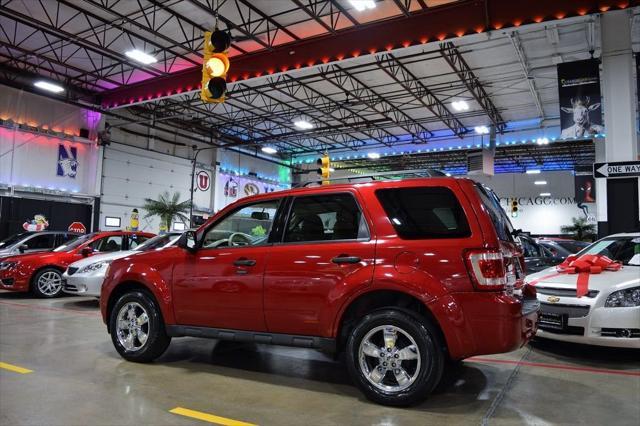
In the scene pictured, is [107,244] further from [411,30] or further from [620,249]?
[620,249]

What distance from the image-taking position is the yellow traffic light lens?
6.70 m

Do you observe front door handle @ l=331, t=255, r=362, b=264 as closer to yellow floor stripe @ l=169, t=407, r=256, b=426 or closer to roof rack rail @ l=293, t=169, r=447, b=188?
roof rack rail @ l=293, t=169, r=447, b=188

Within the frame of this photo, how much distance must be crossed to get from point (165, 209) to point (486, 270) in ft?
78.3

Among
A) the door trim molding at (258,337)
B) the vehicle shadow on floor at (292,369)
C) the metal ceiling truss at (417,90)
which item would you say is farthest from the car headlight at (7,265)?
A: the metal ceiling truss at (417,90)

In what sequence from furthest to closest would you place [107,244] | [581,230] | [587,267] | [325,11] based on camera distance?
[581,230]
[325,11]
[107,244]
[587,267]

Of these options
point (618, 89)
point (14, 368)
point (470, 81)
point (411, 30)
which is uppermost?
point (470, 81)

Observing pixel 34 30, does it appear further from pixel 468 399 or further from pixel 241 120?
pixel 468 399

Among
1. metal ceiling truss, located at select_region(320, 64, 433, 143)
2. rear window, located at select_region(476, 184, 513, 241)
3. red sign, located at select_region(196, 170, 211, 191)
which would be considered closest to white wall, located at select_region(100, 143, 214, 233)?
red sign, located at select_region(196, 170, 211, 191)

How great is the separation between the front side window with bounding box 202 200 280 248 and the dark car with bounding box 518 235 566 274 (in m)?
→ 5.57

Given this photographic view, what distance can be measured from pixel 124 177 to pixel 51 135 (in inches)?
171

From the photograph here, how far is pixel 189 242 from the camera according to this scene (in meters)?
4.89

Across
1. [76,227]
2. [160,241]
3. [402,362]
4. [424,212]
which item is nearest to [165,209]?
[76,227]

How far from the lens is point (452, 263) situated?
3641 mm

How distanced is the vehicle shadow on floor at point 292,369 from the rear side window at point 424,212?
53.7 inches
